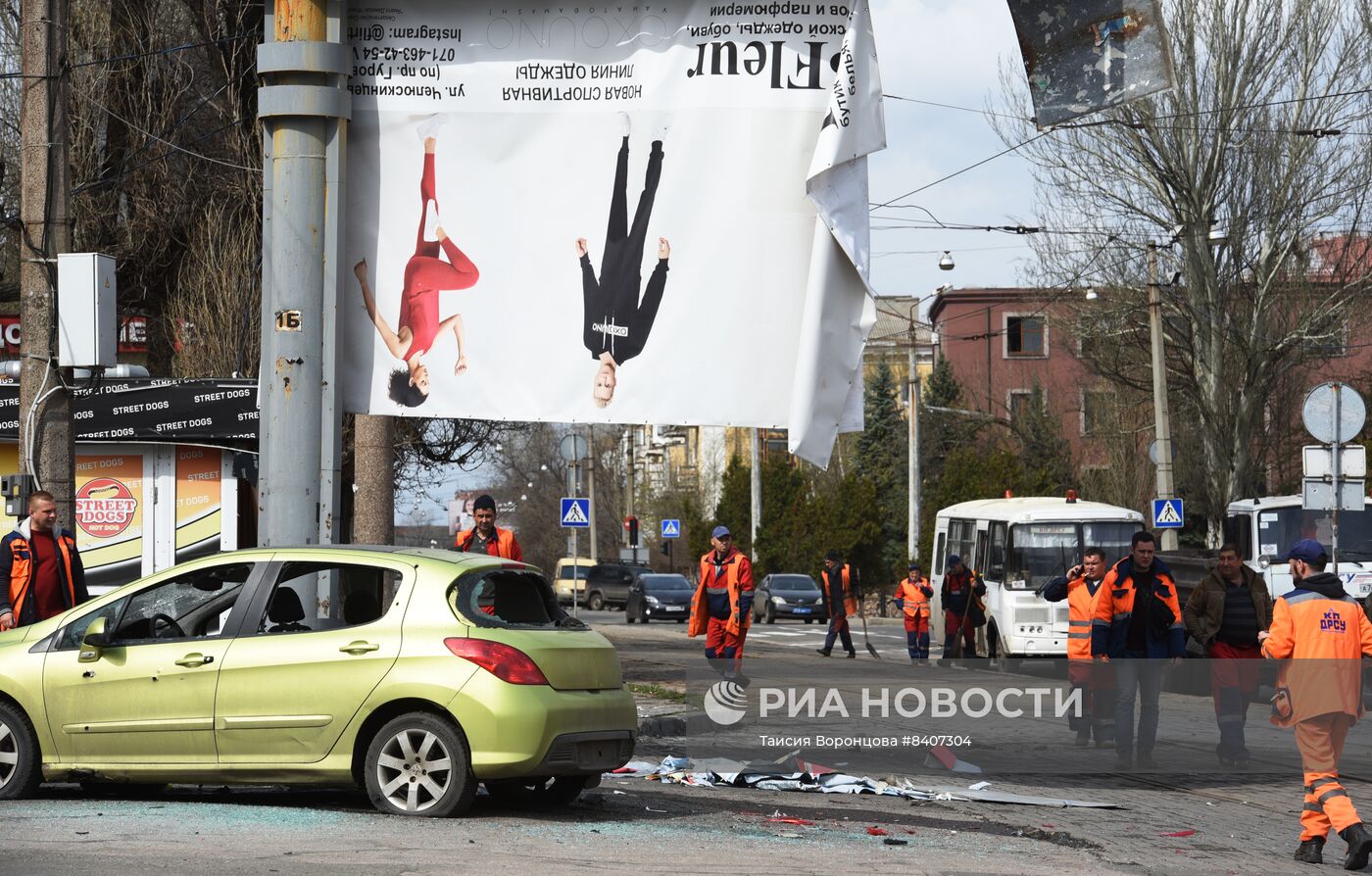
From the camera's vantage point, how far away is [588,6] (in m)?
9.03

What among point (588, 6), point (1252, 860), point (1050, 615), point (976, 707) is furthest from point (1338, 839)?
point (1050, 615)

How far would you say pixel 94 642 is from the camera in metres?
9.28

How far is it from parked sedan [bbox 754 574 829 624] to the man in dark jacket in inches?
1191

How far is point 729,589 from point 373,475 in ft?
14.7

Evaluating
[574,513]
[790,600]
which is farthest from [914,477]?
[574,513]

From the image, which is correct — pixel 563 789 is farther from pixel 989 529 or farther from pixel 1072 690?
pixel 989 529

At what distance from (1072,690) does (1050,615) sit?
12.3 metres

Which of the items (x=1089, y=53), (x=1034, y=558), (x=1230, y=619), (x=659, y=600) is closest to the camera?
(x=1089, y=53)

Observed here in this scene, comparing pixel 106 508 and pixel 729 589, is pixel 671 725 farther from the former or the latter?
pixel 106 508

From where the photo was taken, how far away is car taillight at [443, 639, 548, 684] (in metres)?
8.73

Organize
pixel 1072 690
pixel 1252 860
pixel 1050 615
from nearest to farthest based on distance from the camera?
1. pixel 1252 860
2. pixel 1072 690
3. pixel 1050 615

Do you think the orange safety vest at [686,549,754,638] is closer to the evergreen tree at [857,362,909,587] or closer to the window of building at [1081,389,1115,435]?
the window of building at [1081,389,1115,435]

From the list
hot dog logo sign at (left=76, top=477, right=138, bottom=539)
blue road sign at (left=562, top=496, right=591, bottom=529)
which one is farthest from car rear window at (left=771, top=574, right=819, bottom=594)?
hot dog logo sign at (left=76, top=477, right=138, bottom=539)

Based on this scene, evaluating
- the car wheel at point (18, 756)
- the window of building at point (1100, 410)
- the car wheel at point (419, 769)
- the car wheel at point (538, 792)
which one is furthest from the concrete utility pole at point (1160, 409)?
the car wheel at point (18, 756)
